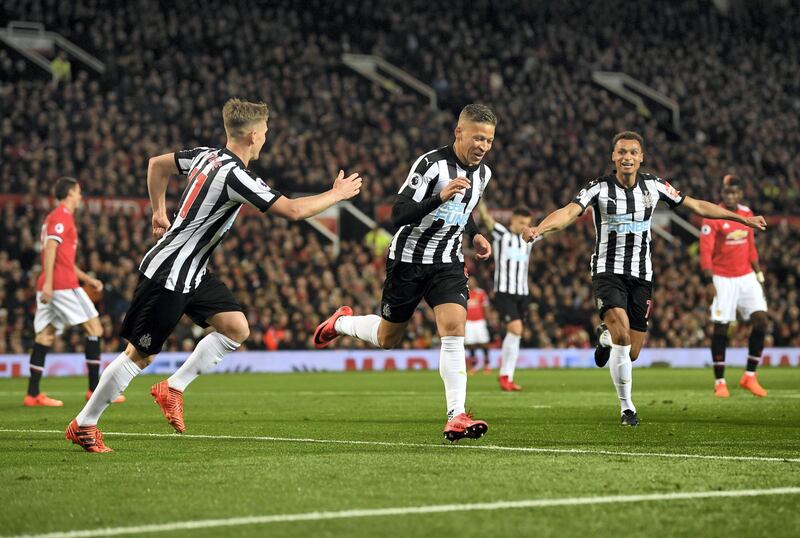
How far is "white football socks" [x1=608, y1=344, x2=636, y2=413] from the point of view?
10.4 metres

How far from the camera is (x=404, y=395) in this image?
15203mm

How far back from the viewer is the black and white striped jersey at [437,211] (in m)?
8.61

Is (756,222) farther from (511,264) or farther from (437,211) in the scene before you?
(511,264)

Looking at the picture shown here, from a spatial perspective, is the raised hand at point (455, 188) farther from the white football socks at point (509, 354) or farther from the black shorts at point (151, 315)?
the white football socks at point (509, 354)

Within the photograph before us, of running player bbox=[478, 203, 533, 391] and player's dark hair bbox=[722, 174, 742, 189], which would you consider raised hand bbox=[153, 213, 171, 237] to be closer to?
player's dark hair bbox=[722, 174, 742, 189]

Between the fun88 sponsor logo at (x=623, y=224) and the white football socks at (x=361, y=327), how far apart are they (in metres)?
2.42

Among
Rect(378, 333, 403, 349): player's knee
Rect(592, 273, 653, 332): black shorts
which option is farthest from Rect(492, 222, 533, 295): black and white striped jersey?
Rect(378, 333, 403, 349): player's knee

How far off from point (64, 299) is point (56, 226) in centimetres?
98

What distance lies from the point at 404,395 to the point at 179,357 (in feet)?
29.8

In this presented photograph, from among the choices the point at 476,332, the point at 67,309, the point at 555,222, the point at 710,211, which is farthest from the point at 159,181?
the point at 476,332

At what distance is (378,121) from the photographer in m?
32.7

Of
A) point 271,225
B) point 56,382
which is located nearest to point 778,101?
point 271,225

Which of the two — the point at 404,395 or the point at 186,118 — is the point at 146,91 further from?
the point at 404,395

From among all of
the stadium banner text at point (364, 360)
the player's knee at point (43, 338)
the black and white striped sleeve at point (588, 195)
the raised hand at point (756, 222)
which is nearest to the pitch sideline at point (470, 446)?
the black and white striped sleeve at point (588, 195)
